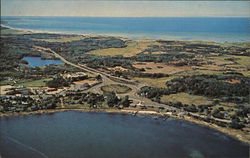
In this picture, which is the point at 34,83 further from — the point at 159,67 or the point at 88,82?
the point at 159,67

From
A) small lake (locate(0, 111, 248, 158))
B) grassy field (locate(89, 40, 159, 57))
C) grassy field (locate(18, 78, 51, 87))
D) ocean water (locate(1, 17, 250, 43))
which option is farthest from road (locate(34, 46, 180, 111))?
ocean water (locate(1, 17, 250, 43))

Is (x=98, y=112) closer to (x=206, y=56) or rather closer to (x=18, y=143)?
(x=18, y=143)

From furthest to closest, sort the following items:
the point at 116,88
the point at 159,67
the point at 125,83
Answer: the point at 159,67 < the point at 125,83 < the point at 116,88

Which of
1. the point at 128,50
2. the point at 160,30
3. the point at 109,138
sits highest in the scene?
the point at 160,30

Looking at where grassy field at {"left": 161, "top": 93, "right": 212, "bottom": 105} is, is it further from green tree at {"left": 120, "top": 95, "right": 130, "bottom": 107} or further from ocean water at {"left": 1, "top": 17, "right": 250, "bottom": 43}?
ocean water at {"left": 1, "top": 17, "right": 250, "bottom": 43}

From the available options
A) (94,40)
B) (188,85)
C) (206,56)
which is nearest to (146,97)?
(188,85)

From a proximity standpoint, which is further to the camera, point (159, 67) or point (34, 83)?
point (159, 67)

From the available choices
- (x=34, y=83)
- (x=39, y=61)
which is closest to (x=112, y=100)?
(x=34, y=83)
